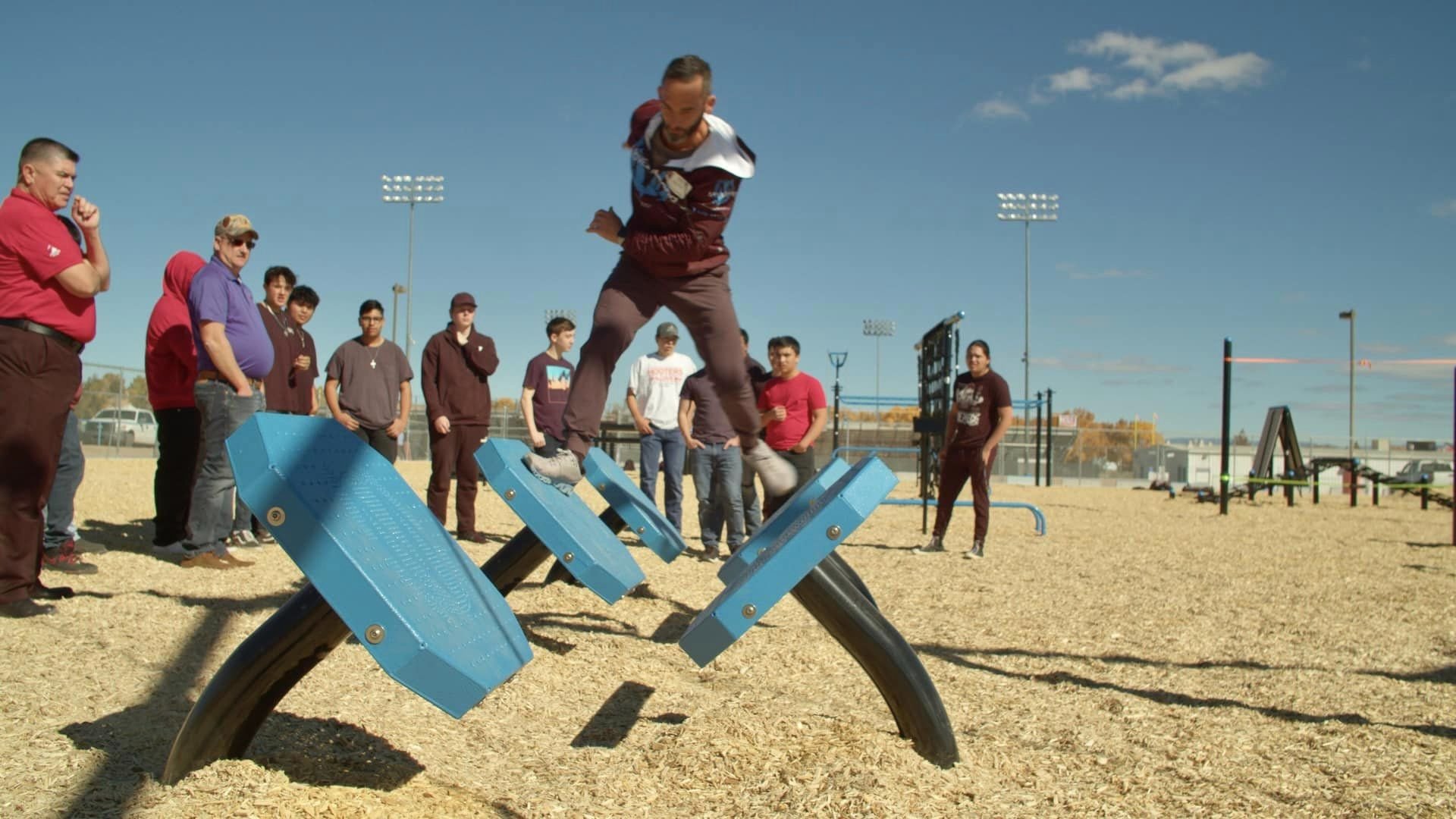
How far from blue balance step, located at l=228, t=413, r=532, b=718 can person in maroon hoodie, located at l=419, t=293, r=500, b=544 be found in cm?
558

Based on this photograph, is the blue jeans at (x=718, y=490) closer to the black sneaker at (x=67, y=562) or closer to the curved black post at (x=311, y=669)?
the black sneaker at (x=67, y=562)

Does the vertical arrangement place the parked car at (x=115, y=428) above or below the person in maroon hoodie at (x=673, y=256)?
below

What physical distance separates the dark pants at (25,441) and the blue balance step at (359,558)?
2740 millimetres

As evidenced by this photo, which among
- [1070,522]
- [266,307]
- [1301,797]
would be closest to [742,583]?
[1301,797]

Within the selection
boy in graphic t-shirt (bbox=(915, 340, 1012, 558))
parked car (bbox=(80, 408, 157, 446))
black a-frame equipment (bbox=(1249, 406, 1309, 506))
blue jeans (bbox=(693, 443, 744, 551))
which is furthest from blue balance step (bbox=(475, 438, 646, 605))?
parked car (bbox=(80, 408, 157, 446))

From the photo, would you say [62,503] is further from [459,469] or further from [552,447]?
[552,447]

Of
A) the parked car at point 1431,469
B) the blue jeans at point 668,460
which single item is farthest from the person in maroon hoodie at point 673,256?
the parked car at point 1431,469

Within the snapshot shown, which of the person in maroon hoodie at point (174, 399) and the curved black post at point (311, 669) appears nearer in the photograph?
the curved black post at point (311, 669)

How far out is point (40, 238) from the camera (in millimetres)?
4285

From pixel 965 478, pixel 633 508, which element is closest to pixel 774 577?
pixel 633 508

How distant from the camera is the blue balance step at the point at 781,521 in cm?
358

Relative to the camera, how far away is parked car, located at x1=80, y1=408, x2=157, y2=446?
2230 centimetres

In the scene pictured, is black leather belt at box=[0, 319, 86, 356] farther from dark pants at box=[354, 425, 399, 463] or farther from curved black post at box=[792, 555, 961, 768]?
curved black post at box=[792, 555, 961, 768]

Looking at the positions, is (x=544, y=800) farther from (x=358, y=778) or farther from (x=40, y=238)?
(x=40, y=238)
